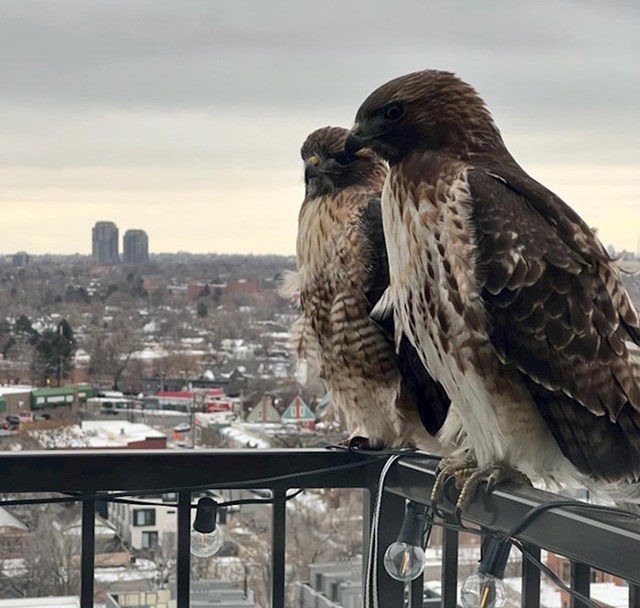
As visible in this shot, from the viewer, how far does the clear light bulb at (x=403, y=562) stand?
1.28 metres

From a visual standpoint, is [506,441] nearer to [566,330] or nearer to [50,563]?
[566,330]

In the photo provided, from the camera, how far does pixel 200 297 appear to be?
4.23 m

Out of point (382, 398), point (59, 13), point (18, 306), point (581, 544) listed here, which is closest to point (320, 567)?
point (382, 398)

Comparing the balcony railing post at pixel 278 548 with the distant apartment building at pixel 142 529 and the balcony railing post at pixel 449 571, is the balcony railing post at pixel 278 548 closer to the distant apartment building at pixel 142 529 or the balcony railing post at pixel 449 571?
the balcony railing post at pixel 449 571

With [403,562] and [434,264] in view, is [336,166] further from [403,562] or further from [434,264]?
[403,562]

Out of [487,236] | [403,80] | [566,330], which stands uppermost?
[403,80]

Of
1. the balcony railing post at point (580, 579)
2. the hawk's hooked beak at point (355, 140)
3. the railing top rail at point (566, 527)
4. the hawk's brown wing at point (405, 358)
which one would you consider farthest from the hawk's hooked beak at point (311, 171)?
the balcony railing post at point (580, 579)

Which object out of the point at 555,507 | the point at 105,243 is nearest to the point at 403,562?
A: the point at 555,507

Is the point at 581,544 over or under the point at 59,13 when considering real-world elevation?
under

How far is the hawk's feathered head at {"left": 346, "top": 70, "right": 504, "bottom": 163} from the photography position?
1.54 meters

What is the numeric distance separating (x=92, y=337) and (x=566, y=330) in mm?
3089

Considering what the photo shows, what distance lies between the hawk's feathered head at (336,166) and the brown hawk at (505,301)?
1.20ft

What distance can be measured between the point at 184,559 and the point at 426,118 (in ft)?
2.24

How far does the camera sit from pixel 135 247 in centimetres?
508
